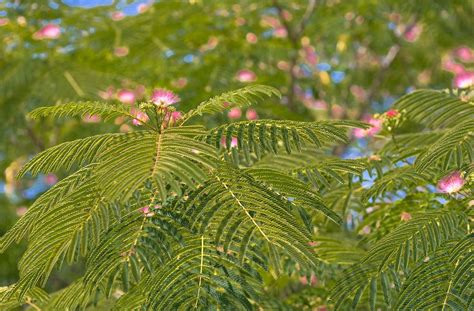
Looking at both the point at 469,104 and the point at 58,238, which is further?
the point at 469,104

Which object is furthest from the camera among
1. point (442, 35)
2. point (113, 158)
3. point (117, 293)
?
point (442, 35)

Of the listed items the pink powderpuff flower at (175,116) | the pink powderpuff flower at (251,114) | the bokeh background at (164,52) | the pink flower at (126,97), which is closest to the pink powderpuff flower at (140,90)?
the bokeh background at (164,52)

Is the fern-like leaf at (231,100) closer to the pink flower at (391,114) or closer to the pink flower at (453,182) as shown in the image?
the pink flower at (453,182)

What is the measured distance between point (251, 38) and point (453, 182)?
167 inches

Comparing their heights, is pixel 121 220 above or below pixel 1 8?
above

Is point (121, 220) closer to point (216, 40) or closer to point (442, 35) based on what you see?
point (216, 40)

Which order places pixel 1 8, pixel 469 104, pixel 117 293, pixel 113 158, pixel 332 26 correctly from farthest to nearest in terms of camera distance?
pixel 332 26 → pixel 1 8 → pixel 117 293 → pixel 469 104 → pixel 113 158

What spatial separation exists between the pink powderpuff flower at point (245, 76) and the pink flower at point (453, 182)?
3.36m

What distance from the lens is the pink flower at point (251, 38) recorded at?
6.30 m

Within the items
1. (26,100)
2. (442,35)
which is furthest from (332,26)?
(26,100)

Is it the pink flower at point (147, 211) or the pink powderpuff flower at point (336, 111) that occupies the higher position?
the pink flower at point (147, 211)

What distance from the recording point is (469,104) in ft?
8.70

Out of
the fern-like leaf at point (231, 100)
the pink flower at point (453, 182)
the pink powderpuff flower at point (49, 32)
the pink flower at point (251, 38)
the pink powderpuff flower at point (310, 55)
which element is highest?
the fern-like leaf at point (231, 100)

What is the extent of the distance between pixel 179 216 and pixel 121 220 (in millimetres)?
152
